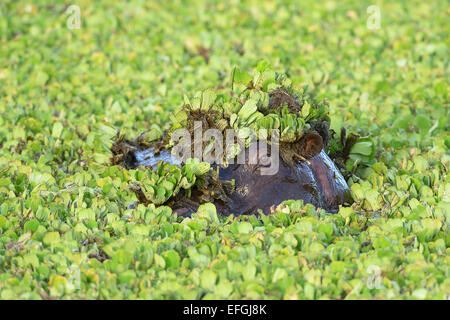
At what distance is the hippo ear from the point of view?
15.4ft

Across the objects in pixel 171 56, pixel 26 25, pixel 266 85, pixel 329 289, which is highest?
pixel 26 25

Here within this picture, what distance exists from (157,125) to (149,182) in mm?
1920

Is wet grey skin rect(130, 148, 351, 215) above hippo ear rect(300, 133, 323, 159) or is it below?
below

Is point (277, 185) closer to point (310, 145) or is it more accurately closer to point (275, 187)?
point (275, 187)

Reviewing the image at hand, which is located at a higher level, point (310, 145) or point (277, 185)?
point (310, 145)

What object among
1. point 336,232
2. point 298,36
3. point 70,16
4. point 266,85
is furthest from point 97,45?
point 336,232

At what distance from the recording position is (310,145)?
15.6ft

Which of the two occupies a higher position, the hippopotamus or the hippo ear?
the hippo ear

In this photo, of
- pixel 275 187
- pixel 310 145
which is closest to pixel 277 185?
pixel 275 187

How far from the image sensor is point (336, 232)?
423 cm

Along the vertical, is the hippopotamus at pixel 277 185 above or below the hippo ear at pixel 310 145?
below

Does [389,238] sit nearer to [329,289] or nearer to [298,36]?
[329,289]

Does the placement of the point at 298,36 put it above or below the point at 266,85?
above

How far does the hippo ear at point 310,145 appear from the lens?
15.4ft
